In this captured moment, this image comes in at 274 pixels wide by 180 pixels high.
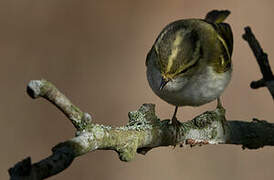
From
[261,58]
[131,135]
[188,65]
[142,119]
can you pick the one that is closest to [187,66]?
[188,65]

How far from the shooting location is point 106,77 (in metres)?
4.01

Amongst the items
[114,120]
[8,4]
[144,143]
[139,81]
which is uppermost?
[8,4]

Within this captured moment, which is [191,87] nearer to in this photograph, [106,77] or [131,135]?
[131,135]

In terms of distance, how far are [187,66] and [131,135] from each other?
0.86 m

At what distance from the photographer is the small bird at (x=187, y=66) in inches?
93.4

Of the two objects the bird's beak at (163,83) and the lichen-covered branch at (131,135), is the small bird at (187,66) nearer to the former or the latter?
the bird's beak at (163,83)

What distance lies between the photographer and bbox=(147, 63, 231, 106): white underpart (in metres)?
2.45

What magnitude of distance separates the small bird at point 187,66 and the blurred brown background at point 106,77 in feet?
3.42

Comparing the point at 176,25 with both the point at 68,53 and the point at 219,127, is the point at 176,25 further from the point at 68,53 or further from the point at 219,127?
the point at 68,53

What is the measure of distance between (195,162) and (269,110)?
676 millimetres

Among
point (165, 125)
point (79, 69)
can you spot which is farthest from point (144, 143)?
point (79, 69)

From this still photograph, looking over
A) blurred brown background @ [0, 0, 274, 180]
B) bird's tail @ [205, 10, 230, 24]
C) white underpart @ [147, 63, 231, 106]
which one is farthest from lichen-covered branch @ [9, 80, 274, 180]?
blurred brown background @ [0, 0, 274, 180]

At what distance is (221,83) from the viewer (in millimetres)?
2627

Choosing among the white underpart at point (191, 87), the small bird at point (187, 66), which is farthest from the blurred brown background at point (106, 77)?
the white underpart at point (191, 87)
